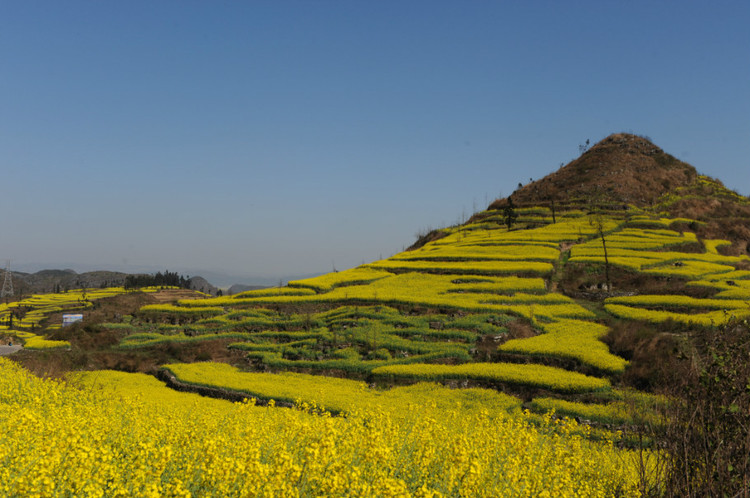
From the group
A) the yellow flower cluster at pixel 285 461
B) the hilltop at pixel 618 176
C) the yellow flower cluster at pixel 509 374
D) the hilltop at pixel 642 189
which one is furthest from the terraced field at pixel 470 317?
the hilltop at pixel 618 176

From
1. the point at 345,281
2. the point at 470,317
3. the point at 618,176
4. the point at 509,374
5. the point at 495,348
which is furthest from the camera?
the point at 618,176

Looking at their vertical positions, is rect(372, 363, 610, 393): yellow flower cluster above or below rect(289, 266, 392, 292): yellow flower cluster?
below

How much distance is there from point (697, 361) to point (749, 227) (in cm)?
6890

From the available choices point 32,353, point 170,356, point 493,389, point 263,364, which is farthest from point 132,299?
point 493,389

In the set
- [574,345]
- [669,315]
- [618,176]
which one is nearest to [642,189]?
[618,176]

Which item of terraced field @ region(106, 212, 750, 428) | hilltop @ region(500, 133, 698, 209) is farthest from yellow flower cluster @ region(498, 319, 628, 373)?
hilltop @ region(500, 133, 698, 209)

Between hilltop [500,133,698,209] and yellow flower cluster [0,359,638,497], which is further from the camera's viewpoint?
hilltop [500,133,698,209]

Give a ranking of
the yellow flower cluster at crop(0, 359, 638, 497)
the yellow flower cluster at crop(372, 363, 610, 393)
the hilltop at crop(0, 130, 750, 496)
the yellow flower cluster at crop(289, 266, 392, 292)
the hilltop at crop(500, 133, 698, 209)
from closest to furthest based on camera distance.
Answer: the yellow flower cluster at crop(0, 359, 638, 497) < the hilltop at crop(0, 130, 750, 496) < the yellow flower cluster at crop(372, 363, 610, 393) < the yellow flower cluster at crop(289, 266, 392, 292) < the hilltop at crop(500, 133, 698, 209)

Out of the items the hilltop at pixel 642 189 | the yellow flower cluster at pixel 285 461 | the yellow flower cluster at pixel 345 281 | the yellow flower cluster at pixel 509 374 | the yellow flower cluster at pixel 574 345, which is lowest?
the yellow flower cluster at pixel 509 374

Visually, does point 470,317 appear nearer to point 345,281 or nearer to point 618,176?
point 345,281

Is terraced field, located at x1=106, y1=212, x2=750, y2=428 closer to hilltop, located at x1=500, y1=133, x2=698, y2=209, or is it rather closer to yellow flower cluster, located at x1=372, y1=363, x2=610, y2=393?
yellow flower cluster, located at x1=372, y1=363, x2=610, y2=393

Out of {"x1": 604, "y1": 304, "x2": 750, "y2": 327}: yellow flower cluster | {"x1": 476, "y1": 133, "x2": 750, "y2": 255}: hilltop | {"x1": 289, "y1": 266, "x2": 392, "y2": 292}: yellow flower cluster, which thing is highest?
{"x1": 476, "y1": 133, "x2": 750, "y2": 255}: hilltop

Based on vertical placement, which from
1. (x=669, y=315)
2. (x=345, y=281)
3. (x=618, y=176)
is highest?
(x=618, y=176)

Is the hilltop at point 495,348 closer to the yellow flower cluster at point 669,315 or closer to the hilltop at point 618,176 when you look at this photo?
the yellow flower cluster at point 669,315
